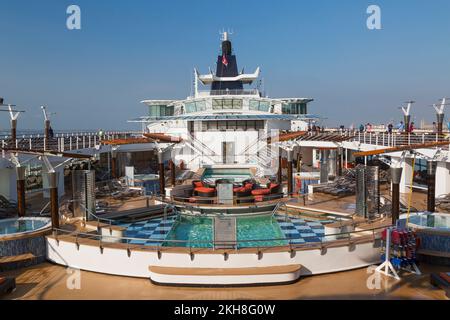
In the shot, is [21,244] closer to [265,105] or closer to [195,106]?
[195,106]

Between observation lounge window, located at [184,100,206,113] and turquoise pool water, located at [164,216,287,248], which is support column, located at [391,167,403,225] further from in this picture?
observation lounge window, located at [184,100,206,113]

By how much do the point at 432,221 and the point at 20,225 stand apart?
405 inches

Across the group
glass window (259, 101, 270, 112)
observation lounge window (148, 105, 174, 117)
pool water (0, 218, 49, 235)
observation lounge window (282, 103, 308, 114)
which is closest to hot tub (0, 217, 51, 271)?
pool water (0, 218, 49, 235)

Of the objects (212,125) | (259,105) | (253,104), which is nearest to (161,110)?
(212,125)

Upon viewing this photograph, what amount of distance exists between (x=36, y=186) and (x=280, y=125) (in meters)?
15.1

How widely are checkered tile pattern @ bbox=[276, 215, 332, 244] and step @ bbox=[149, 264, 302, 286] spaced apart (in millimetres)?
1729

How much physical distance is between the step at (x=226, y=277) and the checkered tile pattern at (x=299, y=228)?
68.1 inches

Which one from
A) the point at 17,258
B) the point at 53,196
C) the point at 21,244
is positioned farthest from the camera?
the point at 53,196

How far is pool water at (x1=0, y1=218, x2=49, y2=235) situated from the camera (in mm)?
8969

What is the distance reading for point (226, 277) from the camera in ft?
24.4

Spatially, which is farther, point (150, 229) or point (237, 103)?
point (237, 103)

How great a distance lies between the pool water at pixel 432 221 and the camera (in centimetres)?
902

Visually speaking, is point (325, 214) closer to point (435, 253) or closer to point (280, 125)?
point (435, 253)

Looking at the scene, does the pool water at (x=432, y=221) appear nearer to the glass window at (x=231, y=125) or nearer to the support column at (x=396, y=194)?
the support column at (x=396, y=194)
